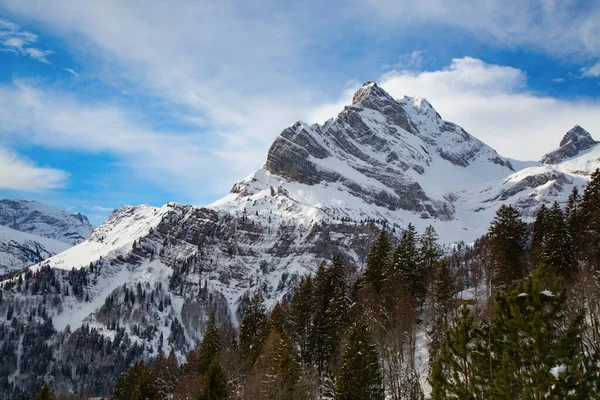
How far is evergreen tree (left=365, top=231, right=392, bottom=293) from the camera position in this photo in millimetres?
47094

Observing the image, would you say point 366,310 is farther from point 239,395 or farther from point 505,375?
point 505,375

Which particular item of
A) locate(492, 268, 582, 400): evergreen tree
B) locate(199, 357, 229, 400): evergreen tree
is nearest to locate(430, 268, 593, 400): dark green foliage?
locate(492, 268, 582, 400): evergreen tree

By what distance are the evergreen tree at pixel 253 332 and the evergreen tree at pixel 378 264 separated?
12469 mm

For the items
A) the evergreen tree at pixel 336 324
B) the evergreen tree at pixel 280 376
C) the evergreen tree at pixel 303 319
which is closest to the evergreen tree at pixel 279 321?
the evergreen tree at pixel 303 319

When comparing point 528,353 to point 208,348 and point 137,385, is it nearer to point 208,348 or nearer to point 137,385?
point 137,385

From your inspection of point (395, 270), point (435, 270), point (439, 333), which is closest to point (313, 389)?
point (439, 333)

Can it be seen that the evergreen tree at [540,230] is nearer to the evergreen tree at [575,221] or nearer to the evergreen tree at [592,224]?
the evergreen tree at [575,221]

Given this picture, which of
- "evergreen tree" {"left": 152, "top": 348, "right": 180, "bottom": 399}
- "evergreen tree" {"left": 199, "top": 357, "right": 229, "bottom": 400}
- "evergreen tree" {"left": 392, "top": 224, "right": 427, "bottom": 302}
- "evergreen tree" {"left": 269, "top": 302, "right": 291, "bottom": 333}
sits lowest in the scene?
"evergreen tree" {"left": 152, "top": 348, "right": 180, "bottom": 399}

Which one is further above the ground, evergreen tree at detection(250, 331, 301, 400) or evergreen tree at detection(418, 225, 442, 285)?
evergreen tree at detection(418, 225, 442, 285)

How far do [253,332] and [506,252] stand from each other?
2823 centimetres

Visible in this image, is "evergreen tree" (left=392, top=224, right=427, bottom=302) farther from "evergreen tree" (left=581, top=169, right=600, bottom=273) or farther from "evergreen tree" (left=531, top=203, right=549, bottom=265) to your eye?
"evergreen tree" (left=581, top=169, right=600, bottom=273)

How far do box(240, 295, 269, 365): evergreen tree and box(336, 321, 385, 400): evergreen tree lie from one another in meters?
18.5

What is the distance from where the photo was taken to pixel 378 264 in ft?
160

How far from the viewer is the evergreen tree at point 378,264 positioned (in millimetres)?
47094
